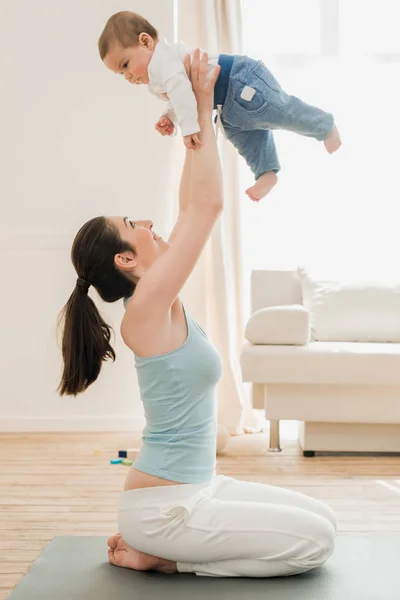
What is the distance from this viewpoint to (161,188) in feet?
14.8

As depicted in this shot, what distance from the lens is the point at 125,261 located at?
6.72 ft

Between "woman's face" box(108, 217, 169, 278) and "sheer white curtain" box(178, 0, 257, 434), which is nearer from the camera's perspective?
"woman's face" box(108, 217, 169, 278)

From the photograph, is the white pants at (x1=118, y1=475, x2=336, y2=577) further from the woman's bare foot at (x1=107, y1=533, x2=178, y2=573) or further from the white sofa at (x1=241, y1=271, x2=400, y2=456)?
the white sofa at (x1=241, y1=271, x2=400, y2=456)

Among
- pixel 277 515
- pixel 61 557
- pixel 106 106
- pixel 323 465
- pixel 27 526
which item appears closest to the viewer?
pixel 277 515

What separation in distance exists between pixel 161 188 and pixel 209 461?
8.62 feet

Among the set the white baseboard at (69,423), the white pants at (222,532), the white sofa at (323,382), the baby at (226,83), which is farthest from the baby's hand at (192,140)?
the white baseboard at (69,423)

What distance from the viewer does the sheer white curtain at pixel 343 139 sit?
4746mm

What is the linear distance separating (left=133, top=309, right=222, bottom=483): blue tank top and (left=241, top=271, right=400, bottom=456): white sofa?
1.59m

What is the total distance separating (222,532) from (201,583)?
0.46 ft

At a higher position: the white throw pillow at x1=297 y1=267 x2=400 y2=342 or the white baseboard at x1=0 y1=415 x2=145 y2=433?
the white throw pillow at x1=297 y1=267 x2=400 y2=342

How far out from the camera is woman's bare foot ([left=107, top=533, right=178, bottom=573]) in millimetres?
2068

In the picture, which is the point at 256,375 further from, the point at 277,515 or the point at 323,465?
the point at 277,515

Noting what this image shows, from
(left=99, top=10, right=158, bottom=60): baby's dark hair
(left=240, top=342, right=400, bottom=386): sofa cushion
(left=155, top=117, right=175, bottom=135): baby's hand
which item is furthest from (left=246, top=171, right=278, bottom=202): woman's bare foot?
(left=240, top=342, right=400, bottom=386): sofa cushion

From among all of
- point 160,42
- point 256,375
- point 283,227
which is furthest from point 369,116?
point 160,42
